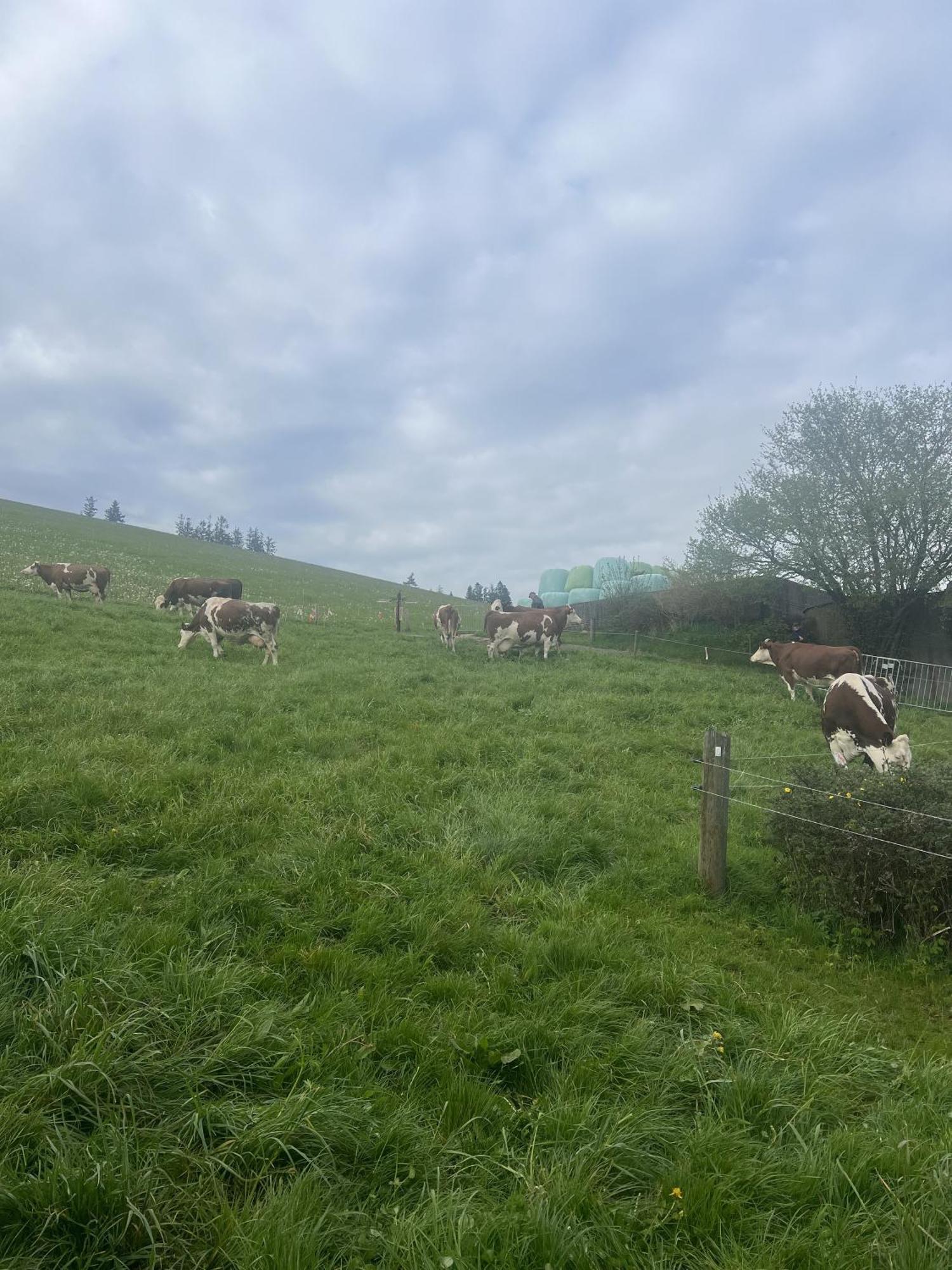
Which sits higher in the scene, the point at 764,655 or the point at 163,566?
the point at 163,566

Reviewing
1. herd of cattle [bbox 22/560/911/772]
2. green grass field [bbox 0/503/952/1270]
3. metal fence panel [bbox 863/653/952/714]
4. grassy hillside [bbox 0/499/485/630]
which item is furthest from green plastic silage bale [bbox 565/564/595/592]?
green grass field [bbox 0/503/952/1270]

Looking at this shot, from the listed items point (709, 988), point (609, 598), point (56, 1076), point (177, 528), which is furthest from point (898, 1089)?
point (177, 528)

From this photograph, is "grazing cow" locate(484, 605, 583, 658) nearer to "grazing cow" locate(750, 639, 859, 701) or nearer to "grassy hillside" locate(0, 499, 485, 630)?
"grazing cow" locate(750, 639, 859, 701)

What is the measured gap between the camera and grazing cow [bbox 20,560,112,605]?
20.3 m

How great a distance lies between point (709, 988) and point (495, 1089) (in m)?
1.55

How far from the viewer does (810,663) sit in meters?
15.5

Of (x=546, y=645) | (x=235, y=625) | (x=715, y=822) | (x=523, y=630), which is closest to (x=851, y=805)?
(x=715, y=822)

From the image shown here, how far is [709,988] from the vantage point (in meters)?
3.78

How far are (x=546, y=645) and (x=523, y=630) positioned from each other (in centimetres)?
87

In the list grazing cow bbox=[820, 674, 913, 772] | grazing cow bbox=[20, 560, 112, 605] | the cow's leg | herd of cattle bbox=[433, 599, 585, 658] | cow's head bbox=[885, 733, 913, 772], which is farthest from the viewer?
grazing cow bbox=[20, 560, 112, 605]

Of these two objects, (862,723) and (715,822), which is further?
(862,723)

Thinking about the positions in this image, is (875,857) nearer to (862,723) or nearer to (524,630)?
(862,723)

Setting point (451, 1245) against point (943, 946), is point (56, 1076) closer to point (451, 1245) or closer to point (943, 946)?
point (451, 1245)

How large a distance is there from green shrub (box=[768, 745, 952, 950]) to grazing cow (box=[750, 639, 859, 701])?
10.4 meters
